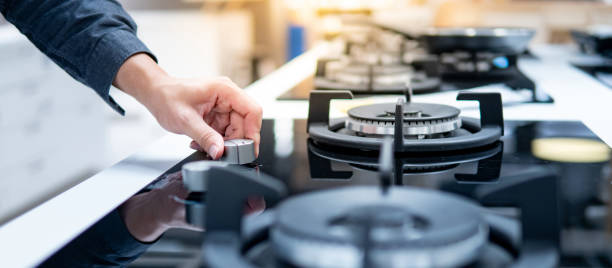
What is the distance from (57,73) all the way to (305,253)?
2816mm

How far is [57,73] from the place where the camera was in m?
2.90

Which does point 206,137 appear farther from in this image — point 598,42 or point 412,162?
point 598,42

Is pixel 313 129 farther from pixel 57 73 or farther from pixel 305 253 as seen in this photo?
pixel 57 73

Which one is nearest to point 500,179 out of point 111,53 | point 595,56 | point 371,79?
point 111,53

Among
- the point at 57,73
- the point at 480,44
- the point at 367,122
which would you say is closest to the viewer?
the point at 367,122

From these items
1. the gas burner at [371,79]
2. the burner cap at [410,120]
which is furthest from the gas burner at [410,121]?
the gas burner at [371,79]


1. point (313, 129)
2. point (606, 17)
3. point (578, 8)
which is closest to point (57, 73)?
point (313, 129)

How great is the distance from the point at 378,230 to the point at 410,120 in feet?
1.21

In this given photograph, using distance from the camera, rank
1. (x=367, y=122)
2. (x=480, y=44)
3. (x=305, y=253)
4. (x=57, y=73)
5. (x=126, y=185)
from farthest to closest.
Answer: (x=57, y=73) < (x=480, y=44) < (x=367, y=122) < (x=126, y=185) < (x=305, y=253)

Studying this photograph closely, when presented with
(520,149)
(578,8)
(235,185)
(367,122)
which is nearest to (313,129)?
(367,122)

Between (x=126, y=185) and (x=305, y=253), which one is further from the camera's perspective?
(x=126, y=185)

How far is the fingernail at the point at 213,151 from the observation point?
0.67 metres

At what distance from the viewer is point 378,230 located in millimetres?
350

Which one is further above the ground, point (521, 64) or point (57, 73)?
point (521, 64)
